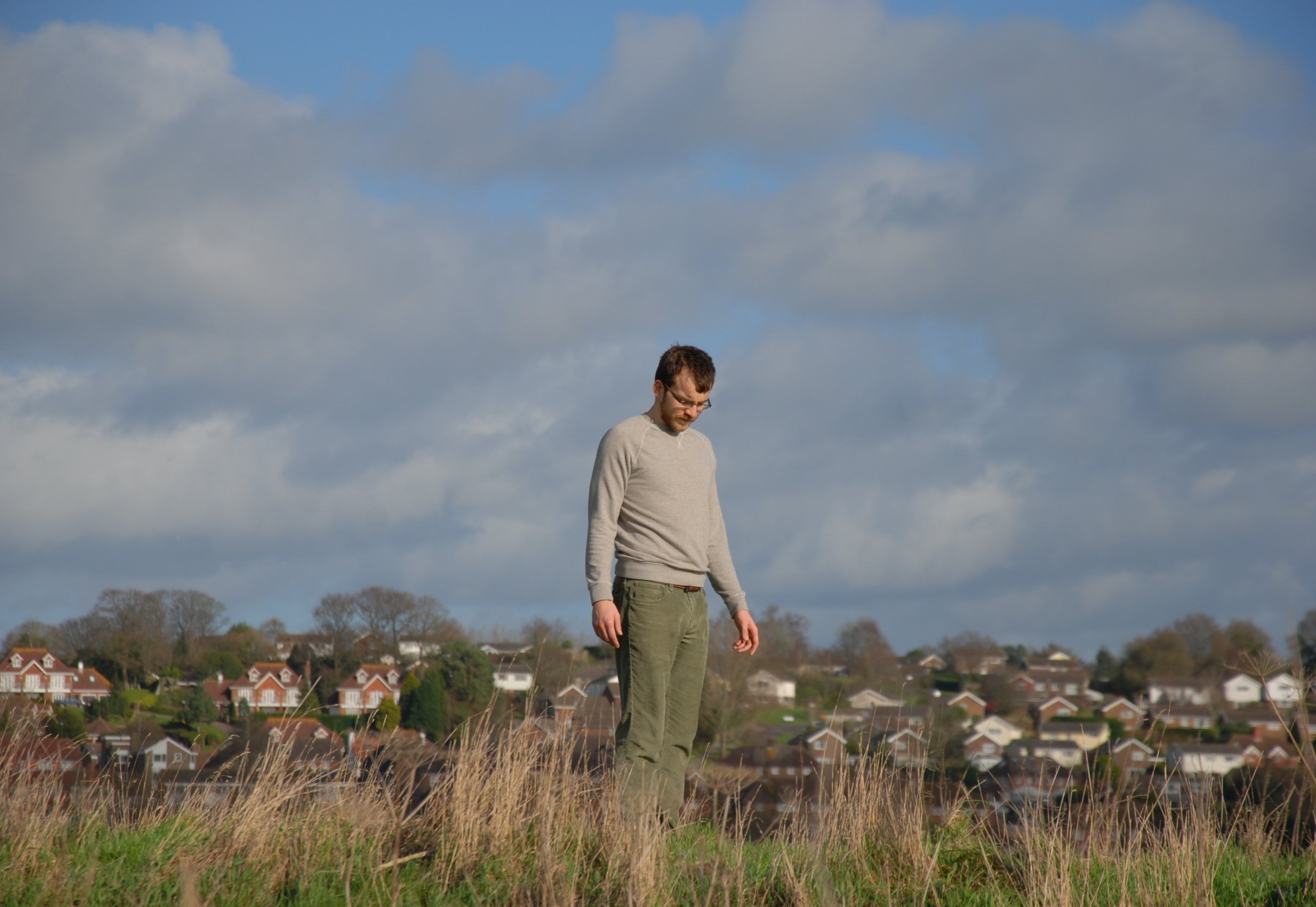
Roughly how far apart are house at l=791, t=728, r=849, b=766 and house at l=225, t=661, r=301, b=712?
2764 mm

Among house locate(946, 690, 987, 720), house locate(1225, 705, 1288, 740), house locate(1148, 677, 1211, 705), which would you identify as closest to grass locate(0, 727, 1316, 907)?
house locate(1148, 677, 1211, 705)

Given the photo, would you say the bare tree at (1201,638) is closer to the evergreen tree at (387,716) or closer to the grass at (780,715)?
the grass at (780,715)

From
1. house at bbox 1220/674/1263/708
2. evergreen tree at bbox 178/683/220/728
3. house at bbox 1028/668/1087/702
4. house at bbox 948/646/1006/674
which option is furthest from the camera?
house at bbox 948/646/1006/674

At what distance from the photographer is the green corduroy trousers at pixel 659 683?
462 centimetres

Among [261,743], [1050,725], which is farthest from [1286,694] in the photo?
[1050,725]

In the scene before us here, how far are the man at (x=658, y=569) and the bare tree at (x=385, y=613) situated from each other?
10193mm

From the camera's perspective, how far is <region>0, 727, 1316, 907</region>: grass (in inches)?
137

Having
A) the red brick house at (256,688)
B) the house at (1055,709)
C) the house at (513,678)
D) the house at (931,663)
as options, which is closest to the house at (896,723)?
the house at (513,678)

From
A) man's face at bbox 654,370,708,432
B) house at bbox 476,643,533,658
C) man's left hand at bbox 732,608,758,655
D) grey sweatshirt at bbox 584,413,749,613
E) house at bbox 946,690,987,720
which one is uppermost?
man's face at bbox 654,370,708,432

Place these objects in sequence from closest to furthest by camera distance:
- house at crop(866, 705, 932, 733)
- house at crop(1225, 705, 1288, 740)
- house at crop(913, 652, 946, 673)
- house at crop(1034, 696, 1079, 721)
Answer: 1. house at crop(866, 705, 932, 733)
2. house at crop(1225, 705, 1288, 740)
3. house at crop(1034, 696, 1079, 721)
4. house at crop(913, 652, 946, 673)

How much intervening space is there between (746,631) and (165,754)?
3317 millimetres

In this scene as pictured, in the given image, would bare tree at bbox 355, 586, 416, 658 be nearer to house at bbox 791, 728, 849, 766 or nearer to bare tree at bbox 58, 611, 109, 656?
bare tree at bbox 58, 611, 109, 656

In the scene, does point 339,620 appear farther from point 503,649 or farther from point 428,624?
point 503,649

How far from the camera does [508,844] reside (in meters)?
3.87
